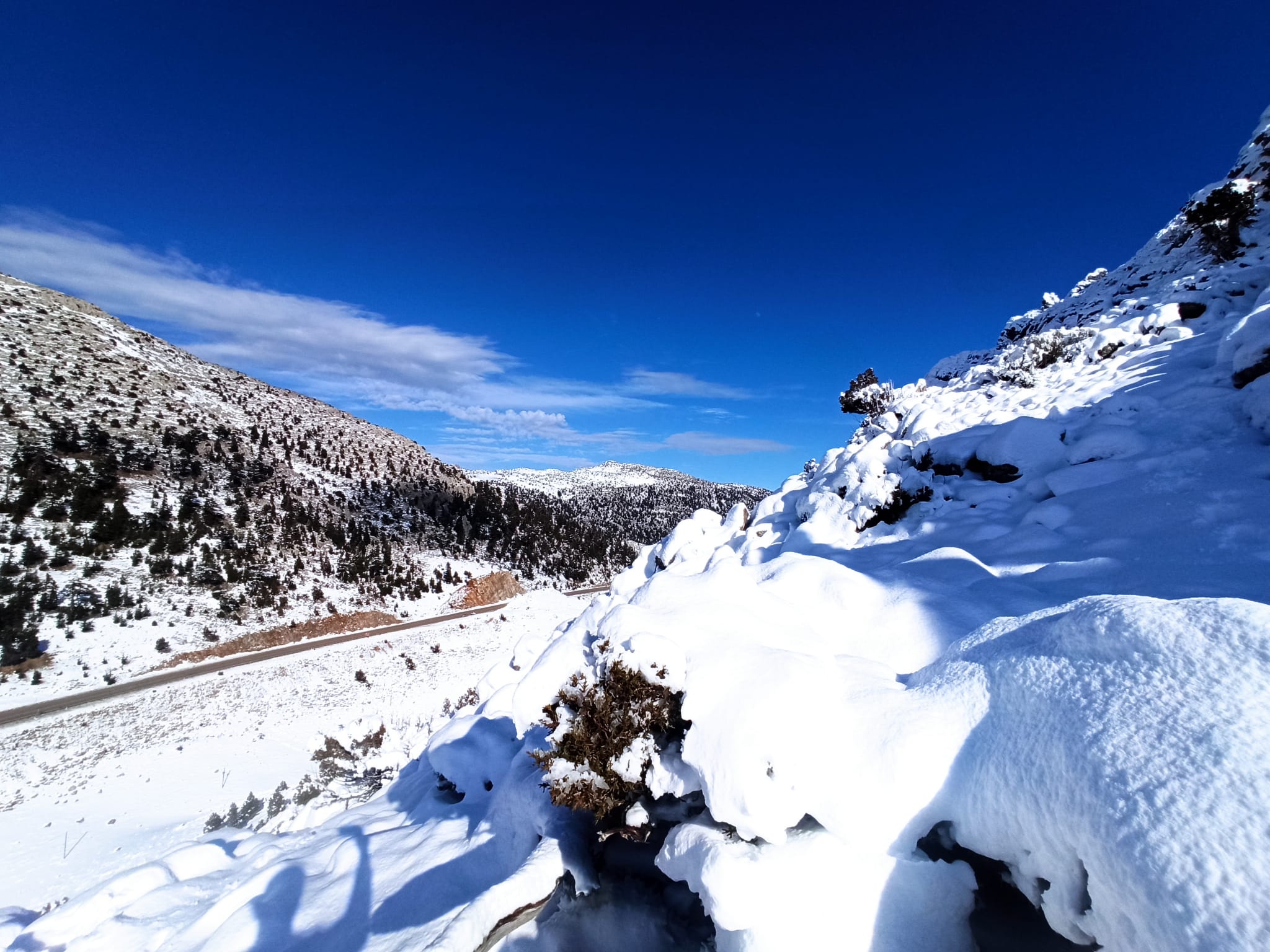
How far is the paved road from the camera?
576 inches

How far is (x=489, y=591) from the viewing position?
107 ft

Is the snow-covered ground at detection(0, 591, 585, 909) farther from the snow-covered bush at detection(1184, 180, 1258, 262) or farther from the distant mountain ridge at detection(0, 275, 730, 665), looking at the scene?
the snow-covered bush at detection(1184, 180, 1258, 262)

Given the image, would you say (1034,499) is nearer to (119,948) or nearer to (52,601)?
(119,948)

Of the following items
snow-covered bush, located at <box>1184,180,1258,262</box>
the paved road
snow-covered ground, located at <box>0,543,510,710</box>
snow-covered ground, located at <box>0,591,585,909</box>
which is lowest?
snow-covered ground, located at <box>0,591,585,909</box>

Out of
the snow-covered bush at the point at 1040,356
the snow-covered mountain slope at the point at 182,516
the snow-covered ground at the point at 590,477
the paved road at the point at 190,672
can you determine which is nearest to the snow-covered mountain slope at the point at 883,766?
the snow-covered bush at the point at 1040,356

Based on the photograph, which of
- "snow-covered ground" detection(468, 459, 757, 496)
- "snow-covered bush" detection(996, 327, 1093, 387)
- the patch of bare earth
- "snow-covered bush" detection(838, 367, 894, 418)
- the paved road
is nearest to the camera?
the paved road

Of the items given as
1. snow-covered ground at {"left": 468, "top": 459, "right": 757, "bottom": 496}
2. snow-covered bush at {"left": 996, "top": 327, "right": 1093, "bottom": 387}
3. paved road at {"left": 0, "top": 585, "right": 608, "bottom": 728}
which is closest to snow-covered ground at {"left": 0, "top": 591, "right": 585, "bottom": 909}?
paved road at {"left": 0, "top": 585, "right": 608, "bottom": 728}

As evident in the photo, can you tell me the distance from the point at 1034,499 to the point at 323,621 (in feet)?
90.6

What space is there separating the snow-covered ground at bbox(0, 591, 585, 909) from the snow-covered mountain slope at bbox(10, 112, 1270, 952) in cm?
368

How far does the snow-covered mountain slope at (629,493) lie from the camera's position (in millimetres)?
92500

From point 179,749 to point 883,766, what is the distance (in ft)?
58.3

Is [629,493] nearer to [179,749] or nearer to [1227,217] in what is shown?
[1227,217]

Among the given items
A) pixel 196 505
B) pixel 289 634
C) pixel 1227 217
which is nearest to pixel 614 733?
pixel 289 634

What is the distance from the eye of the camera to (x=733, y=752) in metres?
3.95
